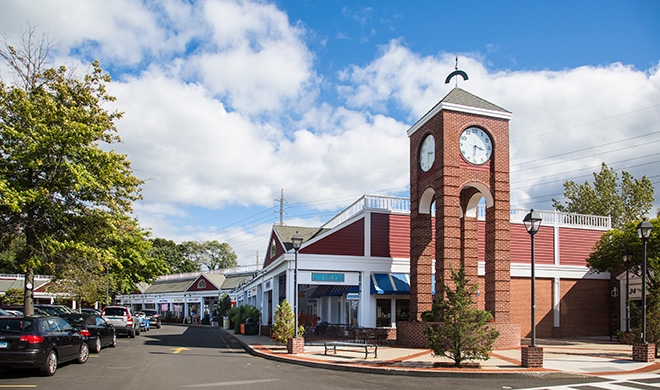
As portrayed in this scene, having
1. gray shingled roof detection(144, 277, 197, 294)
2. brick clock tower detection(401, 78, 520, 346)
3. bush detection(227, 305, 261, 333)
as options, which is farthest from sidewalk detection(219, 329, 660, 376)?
gray shingled roof detection(144, 277, 197, 294)

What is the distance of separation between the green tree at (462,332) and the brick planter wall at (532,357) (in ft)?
3.37

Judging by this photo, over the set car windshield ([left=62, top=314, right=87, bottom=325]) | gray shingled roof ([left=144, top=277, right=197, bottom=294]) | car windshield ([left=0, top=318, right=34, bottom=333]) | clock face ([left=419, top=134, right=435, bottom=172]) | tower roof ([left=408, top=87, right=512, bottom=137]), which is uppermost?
tower roof ([left=408, top=87, right=512, bottom=137])

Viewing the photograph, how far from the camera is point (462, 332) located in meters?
14.8

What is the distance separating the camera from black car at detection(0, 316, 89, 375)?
1271 centimetres

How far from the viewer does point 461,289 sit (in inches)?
607

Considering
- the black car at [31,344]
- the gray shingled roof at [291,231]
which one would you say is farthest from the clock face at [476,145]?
the black car at [31,344]

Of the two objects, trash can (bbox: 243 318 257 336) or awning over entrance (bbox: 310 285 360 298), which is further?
trash can (bbox: 243 318 257 336)

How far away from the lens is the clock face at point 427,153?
914 inches

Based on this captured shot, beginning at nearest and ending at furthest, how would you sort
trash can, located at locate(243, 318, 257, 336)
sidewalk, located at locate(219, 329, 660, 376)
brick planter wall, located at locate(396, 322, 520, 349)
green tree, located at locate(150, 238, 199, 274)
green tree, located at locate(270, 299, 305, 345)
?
sidewalk, located at locate(219, 329, 660, 376), green tree, located at locate(270, 299, 305, 345), brick planter wall, located at locate(396, 322, 520, 349), trash can, located at locate(243, 318, 257, 336), green tree, located at locate(150, 238, 199, 274)

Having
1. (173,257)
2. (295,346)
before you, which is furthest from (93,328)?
(173,257)

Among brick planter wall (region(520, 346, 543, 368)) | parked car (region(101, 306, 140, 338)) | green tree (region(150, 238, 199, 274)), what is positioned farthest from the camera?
green tree (region(150, 238, 199, 274))

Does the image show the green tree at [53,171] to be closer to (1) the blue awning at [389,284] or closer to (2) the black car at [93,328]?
(2) the black car at [93,328]

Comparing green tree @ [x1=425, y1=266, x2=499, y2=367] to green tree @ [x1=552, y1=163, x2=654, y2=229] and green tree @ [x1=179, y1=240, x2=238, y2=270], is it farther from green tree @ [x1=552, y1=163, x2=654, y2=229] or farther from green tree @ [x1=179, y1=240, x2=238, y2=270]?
green tree @ [x1=179, y1=240, x2=238, y2=270]

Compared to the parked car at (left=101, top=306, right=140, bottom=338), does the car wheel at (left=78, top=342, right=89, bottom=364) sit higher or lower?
higher
